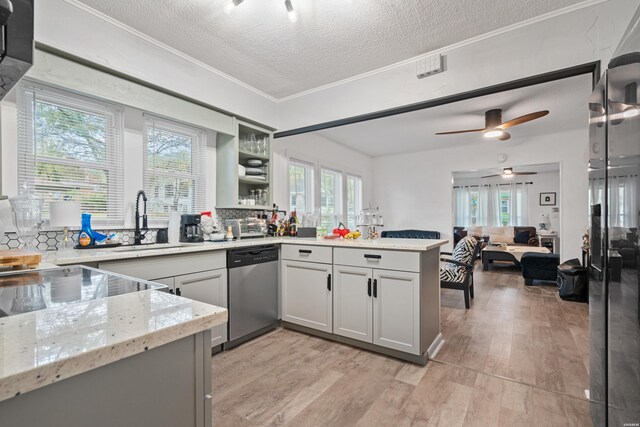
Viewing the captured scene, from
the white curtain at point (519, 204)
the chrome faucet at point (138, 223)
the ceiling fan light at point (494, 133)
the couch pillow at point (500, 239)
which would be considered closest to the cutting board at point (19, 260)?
the chrome faucet at point (138, 223)

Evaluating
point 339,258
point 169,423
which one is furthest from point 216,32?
point 169,423

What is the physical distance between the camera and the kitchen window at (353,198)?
6258mm

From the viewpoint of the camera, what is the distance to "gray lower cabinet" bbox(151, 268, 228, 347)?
222cm

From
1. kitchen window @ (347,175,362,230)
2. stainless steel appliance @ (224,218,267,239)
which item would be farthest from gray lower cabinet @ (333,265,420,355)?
kitchen window @ (347,175,362,230)

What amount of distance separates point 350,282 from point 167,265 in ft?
4.81

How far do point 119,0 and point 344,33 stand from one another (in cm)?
161

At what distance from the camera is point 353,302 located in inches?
103

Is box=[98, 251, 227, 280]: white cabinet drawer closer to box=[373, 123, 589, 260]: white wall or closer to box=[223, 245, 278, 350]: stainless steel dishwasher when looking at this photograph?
box=[223, 245, 278, 350]: stainless steel dishwasher

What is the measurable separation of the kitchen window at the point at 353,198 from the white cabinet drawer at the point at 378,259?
348cm

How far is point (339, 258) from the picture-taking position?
2688 millimetres

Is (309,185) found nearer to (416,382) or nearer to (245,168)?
(245,168)

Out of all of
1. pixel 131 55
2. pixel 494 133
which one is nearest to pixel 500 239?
pixel 494 133

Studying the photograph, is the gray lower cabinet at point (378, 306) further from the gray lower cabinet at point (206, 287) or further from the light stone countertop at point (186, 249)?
the gray lower cabinet at point (206, 287)

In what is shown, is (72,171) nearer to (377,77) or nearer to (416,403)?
(377,77)
